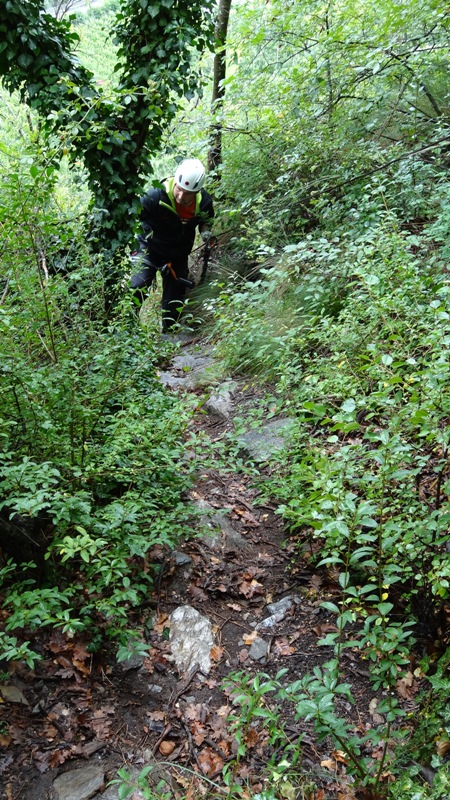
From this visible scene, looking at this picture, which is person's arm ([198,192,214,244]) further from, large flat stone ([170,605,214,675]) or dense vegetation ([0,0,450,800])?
large flat stone ([170,605,214,675])

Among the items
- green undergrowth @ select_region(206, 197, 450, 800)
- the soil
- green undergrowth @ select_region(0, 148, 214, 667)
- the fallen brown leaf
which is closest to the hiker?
green undergrowth @ select_region(206, 197, 450, 800)

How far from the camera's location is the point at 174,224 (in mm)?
6973

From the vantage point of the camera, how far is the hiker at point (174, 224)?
6.49 meters

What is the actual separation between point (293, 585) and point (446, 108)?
538 centimetres

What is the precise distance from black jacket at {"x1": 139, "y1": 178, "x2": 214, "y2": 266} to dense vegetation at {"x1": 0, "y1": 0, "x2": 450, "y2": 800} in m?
0.83

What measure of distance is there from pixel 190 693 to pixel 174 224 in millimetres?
5621

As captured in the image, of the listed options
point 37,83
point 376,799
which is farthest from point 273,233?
point 376,799

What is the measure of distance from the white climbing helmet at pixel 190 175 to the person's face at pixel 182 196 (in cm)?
5

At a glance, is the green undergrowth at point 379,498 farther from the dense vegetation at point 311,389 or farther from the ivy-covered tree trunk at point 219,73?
the ivy-covered tree trunk at point 219,73

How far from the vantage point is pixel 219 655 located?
3.12m

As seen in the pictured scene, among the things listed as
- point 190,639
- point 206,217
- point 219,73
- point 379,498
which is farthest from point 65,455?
point 219,73

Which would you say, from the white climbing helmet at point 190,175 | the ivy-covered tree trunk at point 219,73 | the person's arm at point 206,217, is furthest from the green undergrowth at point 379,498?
the ivy-covered tree trunk at point 219,73

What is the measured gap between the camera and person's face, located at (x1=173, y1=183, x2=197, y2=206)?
657 centimetres

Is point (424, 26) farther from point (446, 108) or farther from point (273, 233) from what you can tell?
point (273, 233)
